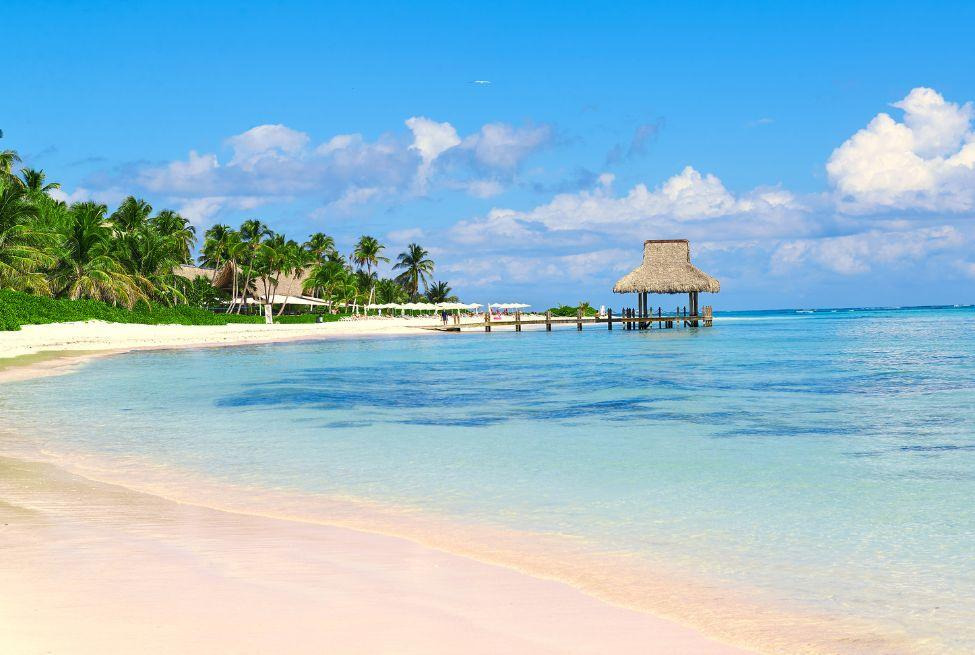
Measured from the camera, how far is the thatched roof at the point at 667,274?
168ft

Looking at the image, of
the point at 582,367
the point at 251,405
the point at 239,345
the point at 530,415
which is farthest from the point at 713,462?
the point at 239,345

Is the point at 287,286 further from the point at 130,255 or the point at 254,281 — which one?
the point at 130,255

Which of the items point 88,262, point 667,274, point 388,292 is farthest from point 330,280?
point 667,274

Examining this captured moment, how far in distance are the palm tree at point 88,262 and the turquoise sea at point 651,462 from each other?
20.3 meters

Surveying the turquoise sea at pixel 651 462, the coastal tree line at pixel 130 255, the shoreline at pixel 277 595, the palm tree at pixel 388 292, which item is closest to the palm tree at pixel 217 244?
the coastal tree line at pixel 130 255

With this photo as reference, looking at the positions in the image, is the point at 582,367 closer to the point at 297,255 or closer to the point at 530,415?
the point at 530,415

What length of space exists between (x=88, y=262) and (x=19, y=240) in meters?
6.27

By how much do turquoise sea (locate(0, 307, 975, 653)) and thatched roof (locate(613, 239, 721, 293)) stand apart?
90.9 ft

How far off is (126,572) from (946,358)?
29460 mm

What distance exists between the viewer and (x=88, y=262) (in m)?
42.2

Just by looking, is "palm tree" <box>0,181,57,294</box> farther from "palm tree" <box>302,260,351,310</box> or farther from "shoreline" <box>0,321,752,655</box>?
"palm tree" <box>302,260,351,310</box>

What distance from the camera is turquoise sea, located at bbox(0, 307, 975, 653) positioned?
5.00m

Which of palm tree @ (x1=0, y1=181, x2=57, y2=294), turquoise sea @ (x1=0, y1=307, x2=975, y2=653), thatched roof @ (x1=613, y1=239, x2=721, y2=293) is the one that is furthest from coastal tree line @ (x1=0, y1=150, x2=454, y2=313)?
thatched roof @ (x1=613, y1=239, x2=721, y2=293)

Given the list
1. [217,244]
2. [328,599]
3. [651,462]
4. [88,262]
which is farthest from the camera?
[217,244]
